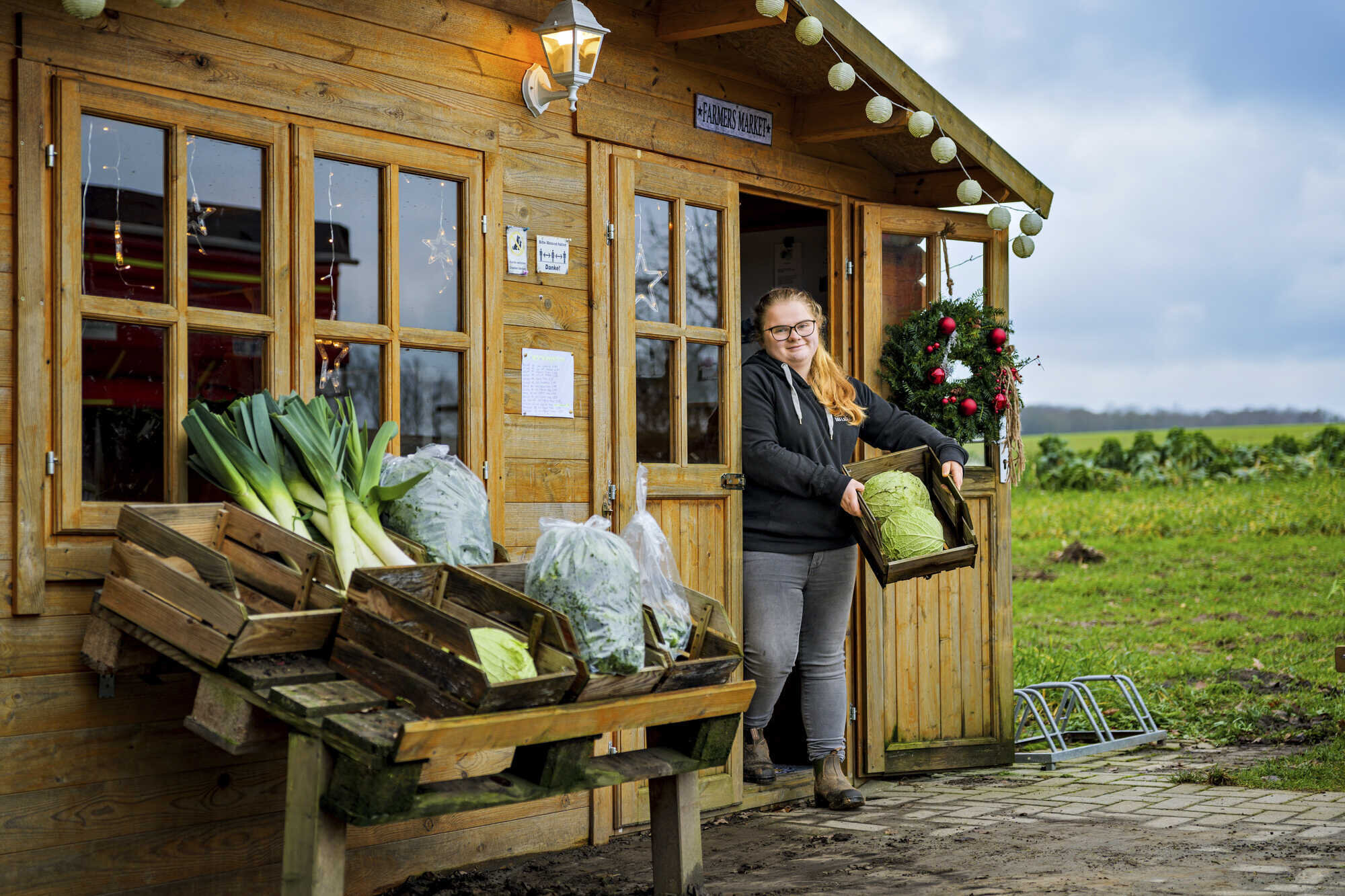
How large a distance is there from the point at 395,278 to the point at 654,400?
1.30 metres

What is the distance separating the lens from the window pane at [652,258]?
525 centimetres

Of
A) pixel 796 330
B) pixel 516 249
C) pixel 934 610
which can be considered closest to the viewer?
pixel 516 249

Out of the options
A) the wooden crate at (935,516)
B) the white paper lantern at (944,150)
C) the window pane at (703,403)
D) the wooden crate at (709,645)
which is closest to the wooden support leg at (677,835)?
the wooden crate at (709,645)

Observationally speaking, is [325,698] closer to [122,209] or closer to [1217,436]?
[122,209]

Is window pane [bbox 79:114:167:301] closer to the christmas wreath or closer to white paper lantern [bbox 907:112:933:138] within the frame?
white paper lantern [bbox 907:112:933:138]

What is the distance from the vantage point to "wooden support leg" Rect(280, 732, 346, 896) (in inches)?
120

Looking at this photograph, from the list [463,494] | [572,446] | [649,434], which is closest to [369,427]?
[463,494]

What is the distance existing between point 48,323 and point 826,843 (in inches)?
122

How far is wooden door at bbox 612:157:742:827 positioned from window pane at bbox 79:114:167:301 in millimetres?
1781

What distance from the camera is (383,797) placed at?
2984 millimetres

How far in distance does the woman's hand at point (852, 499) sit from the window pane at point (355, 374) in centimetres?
178

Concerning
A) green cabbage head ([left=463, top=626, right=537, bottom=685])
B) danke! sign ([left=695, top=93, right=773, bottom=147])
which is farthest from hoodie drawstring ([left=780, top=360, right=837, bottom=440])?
green cabbage head ([left=463, top=626, right=537, bottom=685])

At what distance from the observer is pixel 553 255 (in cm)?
484

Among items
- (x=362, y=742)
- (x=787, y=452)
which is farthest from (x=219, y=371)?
(x=787, y=452)
